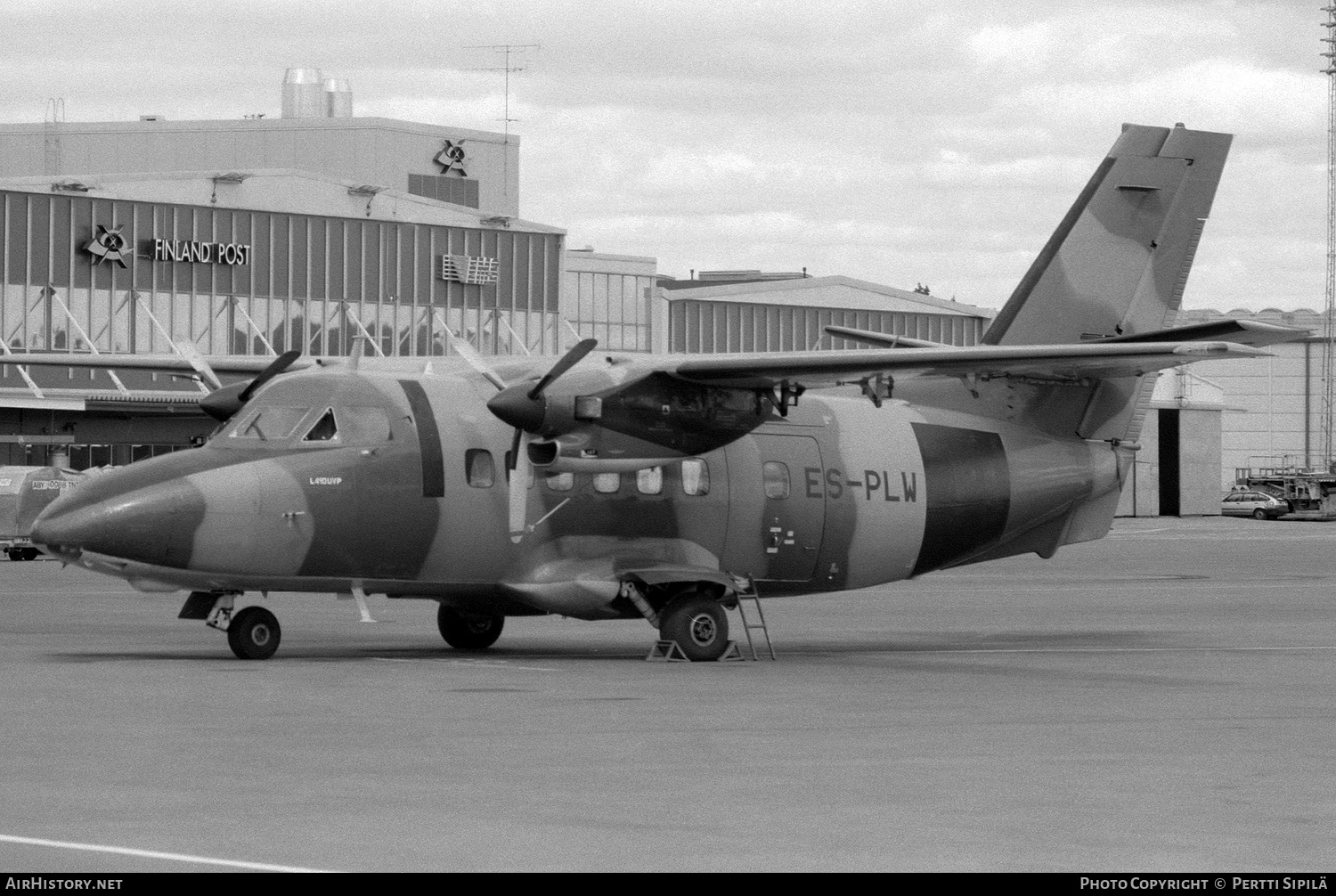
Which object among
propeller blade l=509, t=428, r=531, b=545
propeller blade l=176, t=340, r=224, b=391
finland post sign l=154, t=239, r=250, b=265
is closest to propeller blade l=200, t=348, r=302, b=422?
propeller blade l=176, t=340, r=224, b=391

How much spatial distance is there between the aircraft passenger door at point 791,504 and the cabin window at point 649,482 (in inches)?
53.9

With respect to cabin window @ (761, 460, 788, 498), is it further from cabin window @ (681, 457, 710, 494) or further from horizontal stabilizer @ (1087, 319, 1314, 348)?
horizontal stabilizer @ (1087, 319, 1314, 348)

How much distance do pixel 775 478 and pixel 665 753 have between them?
36.0ft

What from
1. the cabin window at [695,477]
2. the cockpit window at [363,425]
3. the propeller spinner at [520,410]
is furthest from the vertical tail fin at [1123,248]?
the cockpit window at [363,425]

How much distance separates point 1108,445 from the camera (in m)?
27.8

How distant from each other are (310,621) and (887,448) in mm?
9998

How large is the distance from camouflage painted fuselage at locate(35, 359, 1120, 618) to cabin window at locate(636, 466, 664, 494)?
22 mm

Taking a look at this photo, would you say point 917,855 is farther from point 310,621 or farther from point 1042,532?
point 310,621

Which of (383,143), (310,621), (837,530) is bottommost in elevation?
(310,621)

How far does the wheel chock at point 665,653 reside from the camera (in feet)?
77.3

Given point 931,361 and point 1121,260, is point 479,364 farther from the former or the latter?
point 1121,260

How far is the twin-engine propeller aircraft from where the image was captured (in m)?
21.8
